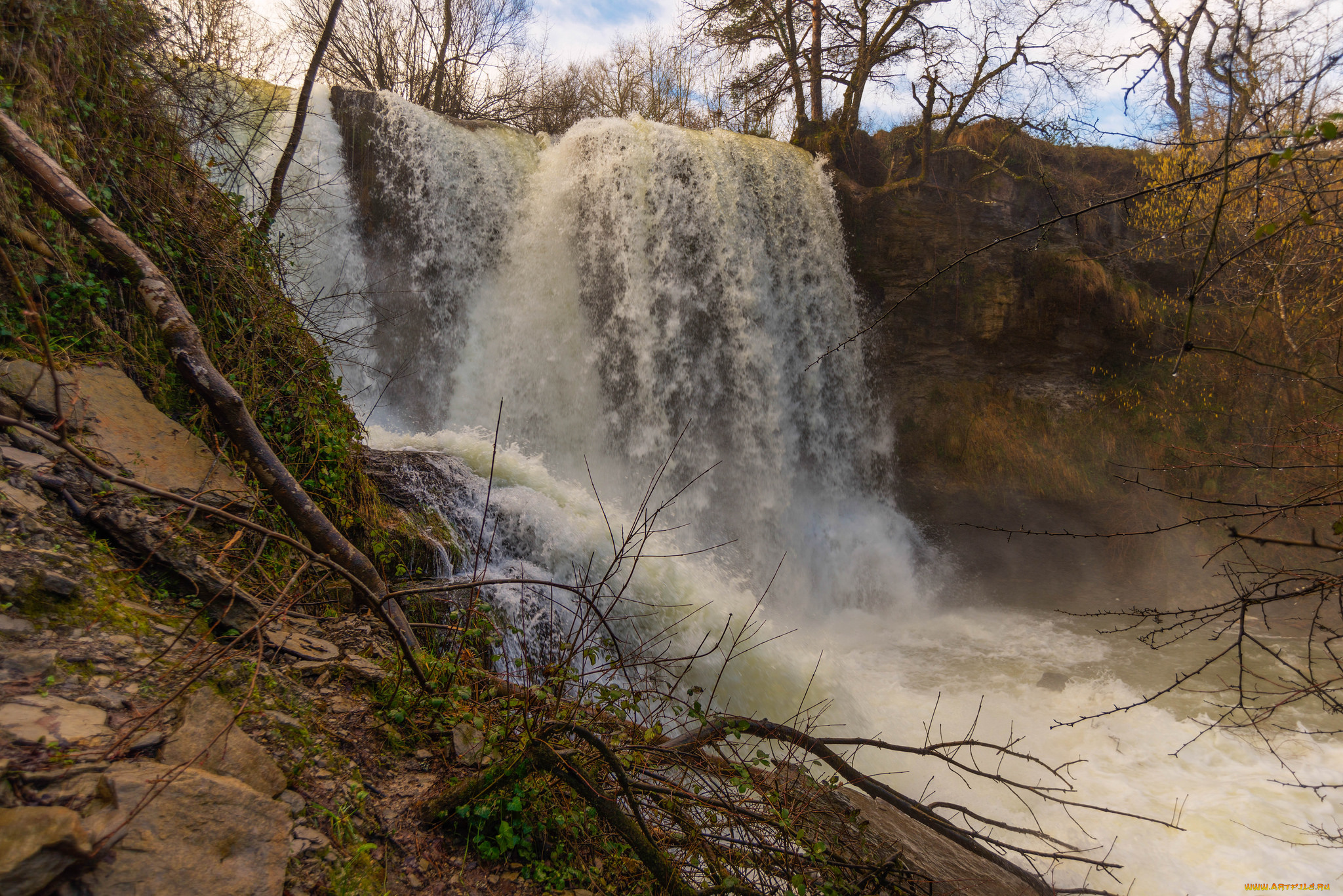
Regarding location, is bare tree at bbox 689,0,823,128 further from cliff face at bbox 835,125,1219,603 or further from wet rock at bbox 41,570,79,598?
wet rock at bbox 41,570,79,598

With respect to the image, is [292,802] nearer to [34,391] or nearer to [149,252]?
[34,391]

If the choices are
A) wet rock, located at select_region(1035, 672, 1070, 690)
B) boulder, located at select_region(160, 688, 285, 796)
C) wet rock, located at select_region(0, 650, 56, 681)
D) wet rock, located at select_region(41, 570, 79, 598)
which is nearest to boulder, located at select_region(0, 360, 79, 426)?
wet rock, located at select_region(41, 570, 79, 598)

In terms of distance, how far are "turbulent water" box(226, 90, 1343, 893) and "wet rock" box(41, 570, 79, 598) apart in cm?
487

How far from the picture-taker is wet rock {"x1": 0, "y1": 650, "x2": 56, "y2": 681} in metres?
1.73

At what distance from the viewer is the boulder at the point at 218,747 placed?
5.85 feet

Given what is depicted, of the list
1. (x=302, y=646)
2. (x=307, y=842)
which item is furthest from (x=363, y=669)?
(x=307, y=842)

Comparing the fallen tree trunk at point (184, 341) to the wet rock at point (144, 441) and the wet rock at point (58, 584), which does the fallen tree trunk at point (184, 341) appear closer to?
the wet rock at point (144, 441)

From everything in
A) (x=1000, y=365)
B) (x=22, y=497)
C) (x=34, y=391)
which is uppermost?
(x=1000, y=365)

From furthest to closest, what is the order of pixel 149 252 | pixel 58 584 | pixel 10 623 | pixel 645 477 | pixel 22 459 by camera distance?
pixel 645 477
pixel 149 252
pixel 22 459
pixel 58 584
pixel 10 623

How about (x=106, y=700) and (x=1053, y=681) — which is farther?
(x=1053, y=681)

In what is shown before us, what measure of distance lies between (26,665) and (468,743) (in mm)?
1354

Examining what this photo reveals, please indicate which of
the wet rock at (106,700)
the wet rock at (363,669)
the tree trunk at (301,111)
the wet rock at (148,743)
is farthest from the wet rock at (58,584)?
the tree trunk at (301,111)

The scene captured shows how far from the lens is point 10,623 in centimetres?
186

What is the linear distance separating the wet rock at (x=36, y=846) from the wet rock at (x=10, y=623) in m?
0.78
